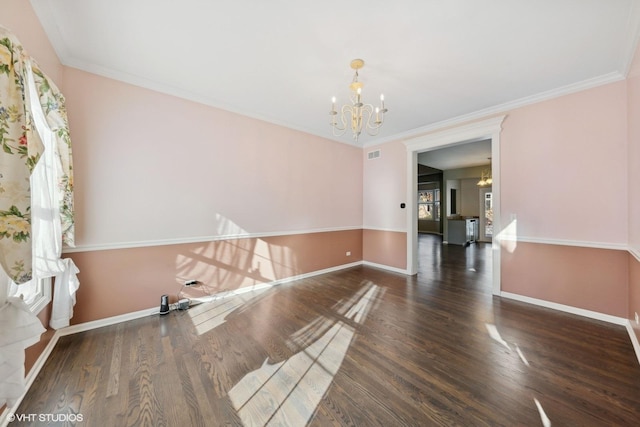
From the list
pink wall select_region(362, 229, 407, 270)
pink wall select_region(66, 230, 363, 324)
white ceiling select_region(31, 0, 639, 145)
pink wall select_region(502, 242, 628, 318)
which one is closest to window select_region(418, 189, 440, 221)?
pink wall select_region(362, 229, 407, 270)

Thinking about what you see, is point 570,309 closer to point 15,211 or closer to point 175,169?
point 15,211

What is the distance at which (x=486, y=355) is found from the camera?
2.03 metres

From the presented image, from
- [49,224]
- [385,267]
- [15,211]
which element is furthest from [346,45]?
[385,267]

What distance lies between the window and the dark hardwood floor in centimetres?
799

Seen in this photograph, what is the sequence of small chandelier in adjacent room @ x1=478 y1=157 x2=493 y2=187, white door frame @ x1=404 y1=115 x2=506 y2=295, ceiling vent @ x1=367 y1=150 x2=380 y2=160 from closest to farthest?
white door frame @ x1=404 y1=115 x2=506 y2=295, ceiling vent @ x1=367 y1=150 x2=380 y2=160, small chandelier in adjacent room @ x1=478 y1=157 x2=493 y2=187

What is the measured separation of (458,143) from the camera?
12.9 ft

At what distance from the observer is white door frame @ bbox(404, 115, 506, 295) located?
3414 mm

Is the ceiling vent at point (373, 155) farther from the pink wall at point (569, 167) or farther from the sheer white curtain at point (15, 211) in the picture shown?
the sheer white curtain at point (15, 211)

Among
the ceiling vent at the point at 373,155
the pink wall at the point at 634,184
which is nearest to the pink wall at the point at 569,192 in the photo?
the pink wall at the point at 634,184

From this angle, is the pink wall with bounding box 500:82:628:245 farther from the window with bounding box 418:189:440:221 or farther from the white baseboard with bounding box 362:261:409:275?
the window with bounding box 418:189:440:221

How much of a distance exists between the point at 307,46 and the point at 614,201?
3.78 meters

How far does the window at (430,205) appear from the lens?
1041 cm

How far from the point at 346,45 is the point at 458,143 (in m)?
2.82

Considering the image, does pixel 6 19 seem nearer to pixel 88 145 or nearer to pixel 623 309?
pixel 88 145
